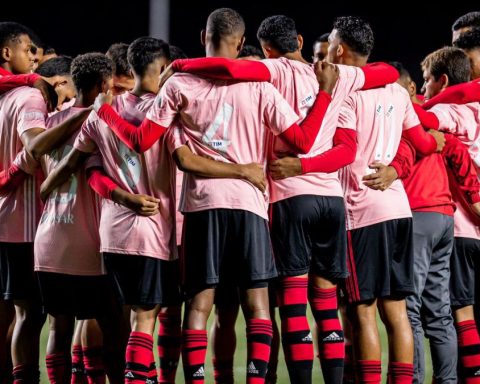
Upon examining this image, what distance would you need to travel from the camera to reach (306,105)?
4961 millimetres

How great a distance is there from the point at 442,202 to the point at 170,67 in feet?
5.65

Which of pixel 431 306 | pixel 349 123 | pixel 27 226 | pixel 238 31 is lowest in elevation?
pixel 431 306

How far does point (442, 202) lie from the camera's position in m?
5.43

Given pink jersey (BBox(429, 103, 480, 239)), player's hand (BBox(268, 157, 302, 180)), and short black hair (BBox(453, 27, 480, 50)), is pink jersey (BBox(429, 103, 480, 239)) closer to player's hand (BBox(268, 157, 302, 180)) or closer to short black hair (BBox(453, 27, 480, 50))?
short black hair (BBox(453, 27, 480, 50))

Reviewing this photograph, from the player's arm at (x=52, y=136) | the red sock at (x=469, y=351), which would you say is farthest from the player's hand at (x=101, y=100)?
the red sock at (x=469, y=351)

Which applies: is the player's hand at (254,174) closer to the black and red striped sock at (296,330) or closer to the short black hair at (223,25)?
the black and red striped sock at (296,330)

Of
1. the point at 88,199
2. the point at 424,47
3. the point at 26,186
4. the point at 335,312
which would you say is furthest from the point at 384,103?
the point at 424,47

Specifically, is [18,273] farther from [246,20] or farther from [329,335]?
[246,20]

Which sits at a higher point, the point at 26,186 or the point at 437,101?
the point at 437,101

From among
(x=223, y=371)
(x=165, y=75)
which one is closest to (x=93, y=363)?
(x=223, y=371)

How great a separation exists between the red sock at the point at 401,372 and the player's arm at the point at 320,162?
1.07 metres

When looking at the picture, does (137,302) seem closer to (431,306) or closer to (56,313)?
(56,313)

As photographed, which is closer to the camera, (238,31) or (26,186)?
(238,31)

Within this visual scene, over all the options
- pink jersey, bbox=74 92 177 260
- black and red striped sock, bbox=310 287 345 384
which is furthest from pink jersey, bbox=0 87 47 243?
black and red striped sock, bbox=310 287 345 384
